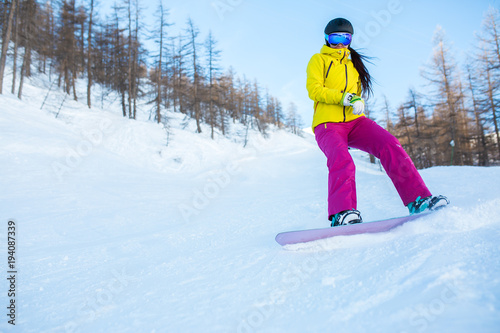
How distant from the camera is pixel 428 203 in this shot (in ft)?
5.54

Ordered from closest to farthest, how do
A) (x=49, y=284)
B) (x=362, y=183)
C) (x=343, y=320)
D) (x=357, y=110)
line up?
(x=343, y=320) < (x=49, y=284) < (x=357, y=110) < (x=362, y=183)

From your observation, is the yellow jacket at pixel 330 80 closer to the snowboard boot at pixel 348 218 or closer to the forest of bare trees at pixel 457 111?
the snowboard boot at pixel 348 218

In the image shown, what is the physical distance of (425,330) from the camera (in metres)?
0.69

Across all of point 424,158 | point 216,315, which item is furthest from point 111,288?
point 424,158

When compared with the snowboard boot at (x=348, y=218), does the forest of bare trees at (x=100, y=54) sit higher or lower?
higher

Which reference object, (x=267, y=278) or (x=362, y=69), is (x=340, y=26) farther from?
(x=267, y=278)

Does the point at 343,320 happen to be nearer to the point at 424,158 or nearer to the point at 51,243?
the point at 51,243

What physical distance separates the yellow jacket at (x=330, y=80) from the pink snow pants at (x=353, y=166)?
0.09 meters

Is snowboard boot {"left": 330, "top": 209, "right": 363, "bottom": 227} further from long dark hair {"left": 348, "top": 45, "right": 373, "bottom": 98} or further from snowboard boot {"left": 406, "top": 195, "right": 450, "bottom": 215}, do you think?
long dark hair {"left": 348, "top": 45, "right": 373, "bottom": 98}

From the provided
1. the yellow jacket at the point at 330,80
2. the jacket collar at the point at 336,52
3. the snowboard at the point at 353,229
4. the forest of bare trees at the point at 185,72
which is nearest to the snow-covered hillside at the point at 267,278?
the snowboard at the point at 353,229

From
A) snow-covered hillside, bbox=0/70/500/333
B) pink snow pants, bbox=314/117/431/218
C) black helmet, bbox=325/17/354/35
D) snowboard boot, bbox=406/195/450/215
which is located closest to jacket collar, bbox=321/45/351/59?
black helmet, bbox=325/17/354/35

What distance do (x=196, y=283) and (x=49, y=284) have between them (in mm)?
1102

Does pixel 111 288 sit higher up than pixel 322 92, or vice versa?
pixel 322 92

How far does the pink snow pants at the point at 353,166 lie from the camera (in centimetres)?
182
